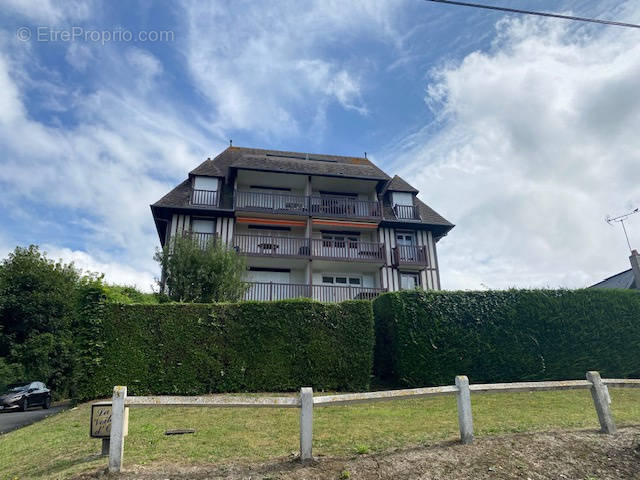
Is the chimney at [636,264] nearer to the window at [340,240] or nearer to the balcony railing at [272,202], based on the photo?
the window at [340,240]

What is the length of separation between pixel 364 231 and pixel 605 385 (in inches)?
703

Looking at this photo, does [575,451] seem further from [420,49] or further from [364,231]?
[364,231]

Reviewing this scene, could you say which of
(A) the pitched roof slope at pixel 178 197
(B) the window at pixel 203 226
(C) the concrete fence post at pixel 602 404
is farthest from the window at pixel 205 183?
(C) the concrete fence post at pixel 602 404

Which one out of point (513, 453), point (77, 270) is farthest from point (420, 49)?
point (77, 270)

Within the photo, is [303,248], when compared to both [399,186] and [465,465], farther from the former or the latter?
→ [465,465]

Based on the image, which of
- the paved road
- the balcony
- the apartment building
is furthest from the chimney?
Result: the paved road

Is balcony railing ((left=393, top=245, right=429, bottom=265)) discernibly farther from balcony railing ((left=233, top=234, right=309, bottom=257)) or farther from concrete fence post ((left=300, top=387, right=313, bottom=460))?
concrete fence post ((left=300, top=387, right=313, bottom=460))

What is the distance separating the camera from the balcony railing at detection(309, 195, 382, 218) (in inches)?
891

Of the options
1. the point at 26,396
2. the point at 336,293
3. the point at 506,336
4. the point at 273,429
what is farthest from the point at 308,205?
the point at 273,429

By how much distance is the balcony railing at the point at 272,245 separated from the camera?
68.6 feet

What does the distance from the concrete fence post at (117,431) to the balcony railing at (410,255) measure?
59.4 feet

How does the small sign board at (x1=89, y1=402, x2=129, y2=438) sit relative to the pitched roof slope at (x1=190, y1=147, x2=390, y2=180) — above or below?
below

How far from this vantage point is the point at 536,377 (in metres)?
12.3

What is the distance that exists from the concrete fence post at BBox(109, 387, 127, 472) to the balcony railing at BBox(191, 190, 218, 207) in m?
17.2
